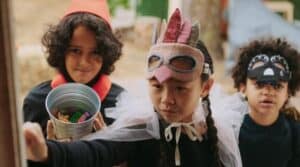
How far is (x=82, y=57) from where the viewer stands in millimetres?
746

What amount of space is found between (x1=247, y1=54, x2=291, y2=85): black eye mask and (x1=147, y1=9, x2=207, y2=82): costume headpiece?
11 centimetres

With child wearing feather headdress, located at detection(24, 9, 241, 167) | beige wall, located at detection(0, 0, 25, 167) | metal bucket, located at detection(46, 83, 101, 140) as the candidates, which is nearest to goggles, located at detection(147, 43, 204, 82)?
child wearing feather headdress, located at detection(24, 9, 241, 167)

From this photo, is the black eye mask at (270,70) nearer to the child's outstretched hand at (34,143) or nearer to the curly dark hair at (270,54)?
the curly dark hair at (270,54)

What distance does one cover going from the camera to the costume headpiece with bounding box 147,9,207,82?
73cm

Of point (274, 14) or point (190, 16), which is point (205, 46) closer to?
point (190, 16)

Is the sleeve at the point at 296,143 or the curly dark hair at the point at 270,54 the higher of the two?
the curly dark hair at the point at 270,54

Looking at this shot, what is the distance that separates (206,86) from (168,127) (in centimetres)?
8

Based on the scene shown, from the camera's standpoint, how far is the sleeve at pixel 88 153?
0.72 meters

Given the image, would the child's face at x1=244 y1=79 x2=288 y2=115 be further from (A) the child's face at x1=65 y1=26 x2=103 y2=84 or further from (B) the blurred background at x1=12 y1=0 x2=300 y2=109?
(A) the child's face at x1=65 y1=26 x2=103 y2=84

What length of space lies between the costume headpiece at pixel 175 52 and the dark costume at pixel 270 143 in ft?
0.49

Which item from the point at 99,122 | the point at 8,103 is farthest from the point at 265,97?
the point at 8,103

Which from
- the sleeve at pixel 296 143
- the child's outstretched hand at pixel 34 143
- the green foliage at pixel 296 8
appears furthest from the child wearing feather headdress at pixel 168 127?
the green foliage at pixel 296 8

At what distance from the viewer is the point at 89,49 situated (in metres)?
0.75

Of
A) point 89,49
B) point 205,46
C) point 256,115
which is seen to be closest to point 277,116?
point 256,115
